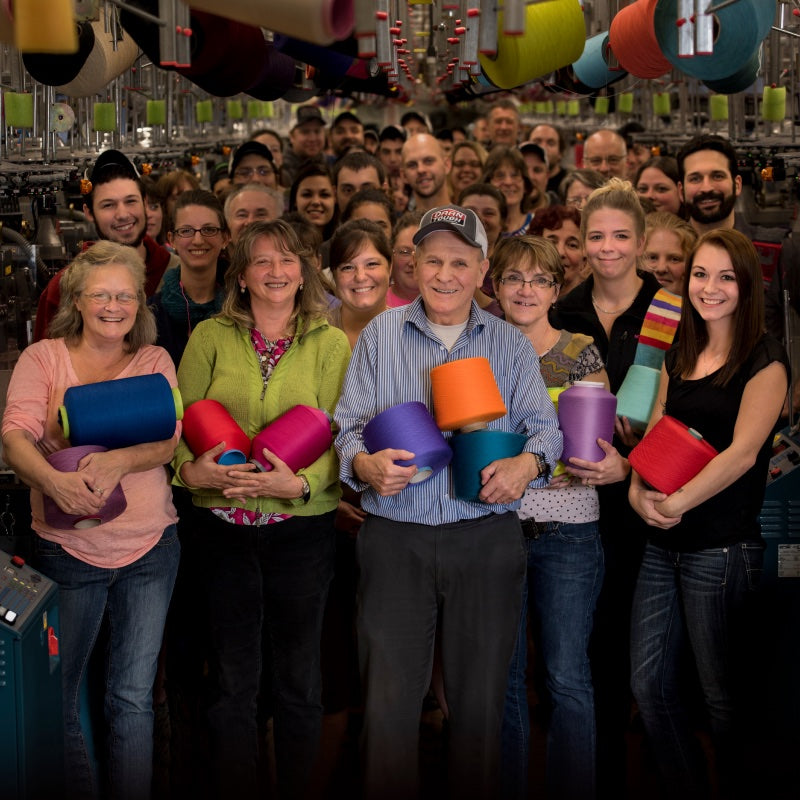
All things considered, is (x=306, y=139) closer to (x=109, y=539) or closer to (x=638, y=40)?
(x=638, y=40)

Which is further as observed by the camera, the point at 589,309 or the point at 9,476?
the point at 589,309

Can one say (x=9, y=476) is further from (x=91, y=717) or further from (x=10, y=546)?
(x=91, y=717)

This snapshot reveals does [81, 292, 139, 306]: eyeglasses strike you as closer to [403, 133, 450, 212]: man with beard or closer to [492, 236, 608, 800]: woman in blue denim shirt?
[492, 236, 608, 800]: woman in blue denim shirt

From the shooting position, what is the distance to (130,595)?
2914 mm

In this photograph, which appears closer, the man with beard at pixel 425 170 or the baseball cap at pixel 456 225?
the baseball cap at pixel 456 225

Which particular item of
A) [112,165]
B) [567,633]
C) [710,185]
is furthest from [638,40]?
[112,165]

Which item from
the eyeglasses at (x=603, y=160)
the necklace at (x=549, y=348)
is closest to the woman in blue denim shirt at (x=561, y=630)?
the necklace at (x=549, y=348)

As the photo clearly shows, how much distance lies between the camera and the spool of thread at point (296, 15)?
74.2 inches

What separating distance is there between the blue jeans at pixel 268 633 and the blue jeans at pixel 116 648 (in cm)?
16

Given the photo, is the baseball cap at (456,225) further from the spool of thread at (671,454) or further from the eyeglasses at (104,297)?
the eyeglasses at (104,297)

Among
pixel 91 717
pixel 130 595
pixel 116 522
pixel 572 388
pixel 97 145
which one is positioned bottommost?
pixel 91 717

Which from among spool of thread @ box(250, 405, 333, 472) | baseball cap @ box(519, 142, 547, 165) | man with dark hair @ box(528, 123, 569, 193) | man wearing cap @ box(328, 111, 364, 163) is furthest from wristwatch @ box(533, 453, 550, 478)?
man wearing cap @ box(328, 111, 364, 163)

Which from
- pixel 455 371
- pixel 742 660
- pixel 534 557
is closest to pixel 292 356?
pixel 455 371

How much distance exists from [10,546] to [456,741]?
1288 millimetres
